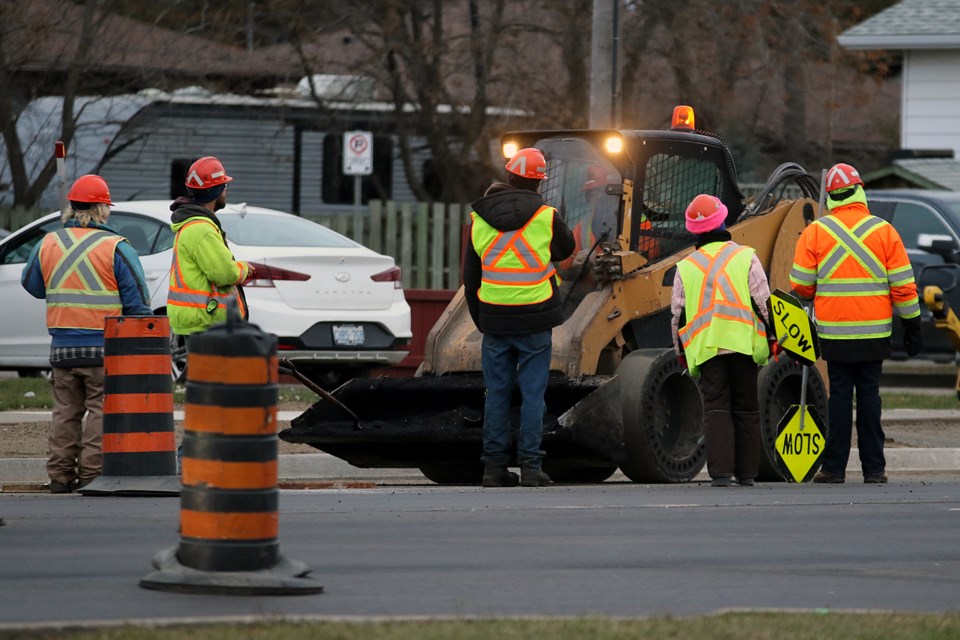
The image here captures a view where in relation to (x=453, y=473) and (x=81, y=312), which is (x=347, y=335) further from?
(x=81, y=312)

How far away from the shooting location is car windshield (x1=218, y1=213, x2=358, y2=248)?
16141mm

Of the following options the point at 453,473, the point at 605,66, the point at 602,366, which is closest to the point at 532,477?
the point at 602,366

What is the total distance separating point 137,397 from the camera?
10.1 m

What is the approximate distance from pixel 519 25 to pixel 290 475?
15.0 meters

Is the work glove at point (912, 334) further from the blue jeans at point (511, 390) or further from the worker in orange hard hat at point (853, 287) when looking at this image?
the blue jeans at point (511, 390)

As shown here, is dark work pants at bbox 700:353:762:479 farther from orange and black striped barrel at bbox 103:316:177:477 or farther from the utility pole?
the utility pole

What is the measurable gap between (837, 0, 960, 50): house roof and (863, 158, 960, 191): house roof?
2144 mm

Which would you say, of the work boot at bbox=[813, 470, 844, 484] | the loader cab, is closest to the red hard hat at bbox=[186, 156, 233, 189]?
the loader cab

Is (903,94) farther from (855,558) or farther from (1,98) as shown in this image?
(855,558)

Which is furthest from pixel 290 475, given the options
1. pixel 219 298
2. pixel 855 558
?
pixel 855 558

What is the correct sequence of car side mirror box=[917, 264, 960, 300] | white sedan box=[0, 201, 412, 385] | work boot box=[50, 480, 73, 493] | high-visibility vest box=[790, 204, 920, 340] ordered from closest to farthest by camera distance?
work boot box=[50, 480, 73, 493], high-visibility vest box=[790, 204, 920, 340], white sedan box=[0, 201, 412, 385], car side mirror box=[917, 264, 960, 300]

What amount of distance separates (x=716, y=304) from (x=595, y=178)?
4.39 ft

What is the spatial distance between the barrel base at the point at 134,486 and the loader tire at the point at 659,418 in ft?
8.73

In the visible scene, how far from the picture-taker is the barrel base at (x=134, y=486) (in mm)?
10273
